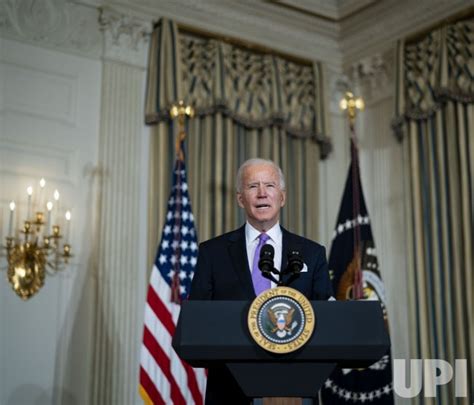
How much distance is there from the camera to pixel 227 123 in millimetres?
6969

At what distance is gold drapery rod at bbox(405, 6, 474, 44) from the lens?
6.74 meters

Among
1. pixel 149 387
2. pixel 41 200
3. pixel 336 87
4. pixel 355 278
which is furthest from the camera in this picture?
pixel 336 87

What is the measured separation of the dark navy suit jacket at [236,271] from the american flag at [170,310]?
2.47m

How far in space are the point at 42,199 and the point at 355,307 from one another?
3875mm

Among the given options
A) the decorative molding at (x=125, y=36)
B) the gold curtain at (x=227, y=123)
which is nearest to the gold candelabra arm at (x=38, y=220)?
the gold curtain at (x=227, y=123)

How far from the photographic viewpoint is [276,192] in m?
3.11

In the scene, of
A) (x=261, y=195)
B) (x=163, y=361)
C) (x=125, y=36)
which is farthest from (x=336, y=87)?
(x=261, y=195)

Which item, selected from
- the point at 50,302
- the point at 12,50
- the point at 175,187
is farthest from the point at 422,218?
the point at 12,50

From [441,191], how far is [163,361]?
110 inches

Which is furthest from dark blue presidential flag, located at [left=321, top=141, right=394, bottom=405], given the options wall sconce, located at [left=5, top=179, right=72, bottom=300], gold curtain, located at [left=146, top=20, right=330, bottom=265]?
wall sconce, located at [left=5, top=179, right=72, bottom=300]

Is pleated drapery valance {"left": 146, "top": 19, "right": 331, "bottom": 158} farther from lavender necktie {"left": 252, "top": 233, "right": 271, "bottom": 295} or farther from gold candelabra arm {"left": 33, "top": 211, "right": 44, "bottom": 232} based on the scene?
lavender necktie {"left": 252, "top": 233, "right": 271, "bottom": 295}

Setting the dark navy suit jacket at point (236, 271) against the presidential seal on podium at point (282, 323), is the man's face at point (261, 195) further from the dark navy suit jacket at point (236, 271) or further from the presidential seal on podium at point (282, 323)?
the presidential seal on podium at point (282, 323)

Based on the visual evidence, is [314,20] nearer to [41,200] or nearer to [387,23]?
[387,23]

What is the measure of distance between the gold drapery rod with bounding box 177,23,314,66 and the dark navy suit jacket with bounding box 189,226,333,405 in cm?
423
